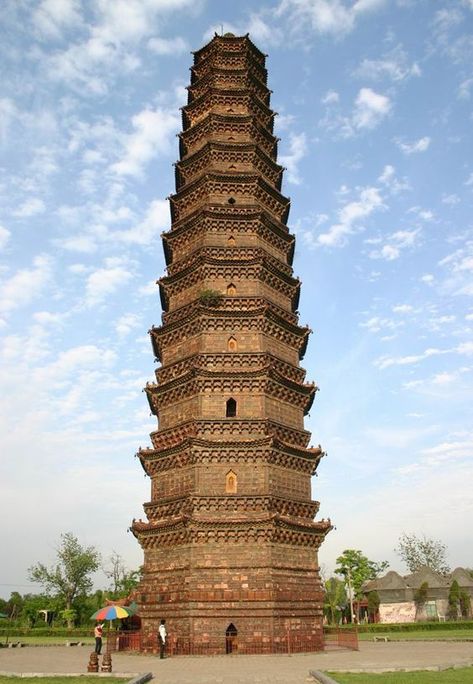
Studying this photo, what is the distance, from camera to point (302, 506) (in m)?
25.7

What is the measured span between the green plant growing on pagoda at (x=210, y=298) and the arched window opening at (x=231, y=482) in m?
7.59

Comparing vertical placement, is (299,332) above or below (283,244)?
below

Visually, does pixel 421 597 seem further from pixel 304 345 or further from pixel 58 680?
pixel 58 680

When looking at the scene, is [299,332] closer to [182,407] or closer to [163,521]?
[182,407]

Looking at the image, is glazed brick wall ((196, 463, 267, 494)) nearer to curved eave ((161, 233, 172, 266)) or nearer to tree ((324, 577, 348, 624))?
curved eave ((161, 233, 172, 266))

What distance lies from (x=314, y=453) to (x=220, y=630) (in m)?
8.06

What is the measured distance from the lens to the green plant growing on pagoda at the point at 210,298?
91.6 ft

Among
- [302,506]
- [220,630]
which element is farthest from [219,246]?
[220,630]

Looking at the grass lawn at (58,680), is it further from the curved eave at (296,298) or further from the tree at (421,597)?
the tree at (421,597)

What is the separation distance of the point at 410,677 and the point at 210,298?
17041 mm

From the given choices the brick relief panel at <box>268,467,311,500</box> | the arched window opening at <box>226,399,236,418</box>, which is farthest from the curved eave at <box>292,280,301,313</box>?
the brick relief panel at <box>268,467,311,500</box>

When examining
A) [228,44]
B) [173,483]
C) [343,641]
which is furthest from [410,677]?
[228,44]

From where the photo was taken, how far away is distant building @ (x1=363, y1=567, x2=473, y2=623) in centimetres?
6341

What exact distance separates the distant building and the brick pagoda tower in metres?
43.8
